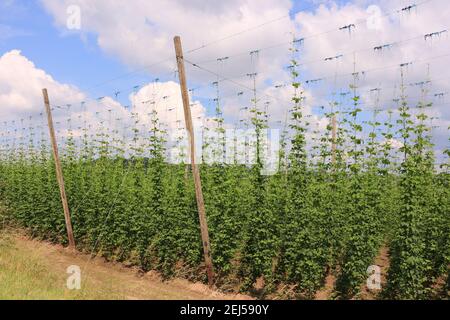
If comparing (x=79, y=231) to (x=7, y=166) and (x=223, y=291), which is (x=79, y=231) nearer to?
(x=223, y=291)

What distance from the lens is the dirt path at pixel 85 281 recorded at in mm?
8133

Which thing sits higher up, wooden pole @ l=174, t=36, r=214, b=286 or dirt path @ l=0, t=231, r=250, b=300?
wooden pole @ l=174, t=36, r=214, b=286

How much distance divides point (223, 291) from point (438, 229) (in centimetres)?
582

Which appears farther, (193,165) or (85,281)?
(193,165)

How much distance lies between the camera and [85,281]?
10.1 metres

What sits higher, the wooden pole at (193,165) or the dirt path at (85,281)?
the wooden pole at (193,165)

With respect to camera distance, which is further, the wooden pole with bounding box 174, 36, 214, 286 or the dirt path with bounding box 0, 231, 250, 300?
the wooden pole with bounding box 174, 36, 214, 286

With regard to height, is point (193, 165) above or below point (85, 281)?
above

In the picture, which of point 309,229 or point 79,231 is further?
point 79,231

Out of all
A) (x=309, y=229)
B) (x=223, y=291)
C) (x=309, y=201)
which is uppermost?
(x=309, y=201)

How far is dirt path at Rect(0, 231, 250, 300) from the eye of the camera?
8133 mm

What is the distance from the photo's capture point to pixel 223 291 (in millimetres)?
11516

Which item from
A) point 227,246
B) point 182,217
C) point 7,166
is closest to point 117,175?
point 182,217

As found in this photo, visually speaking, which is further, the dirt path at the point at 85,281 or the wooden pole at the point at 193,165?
the wooden pole at the point at 193,165
